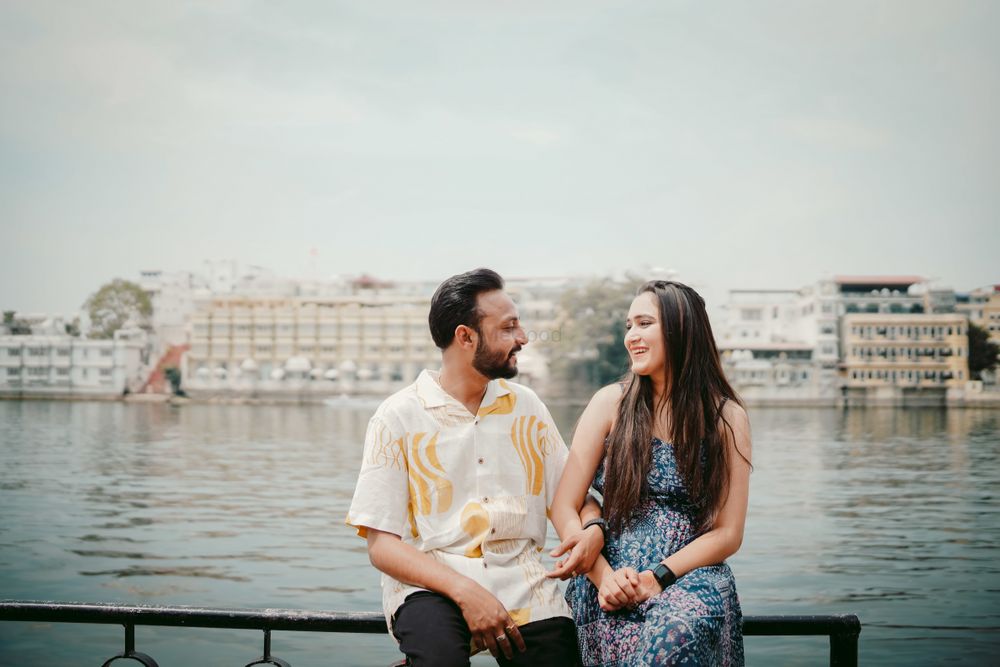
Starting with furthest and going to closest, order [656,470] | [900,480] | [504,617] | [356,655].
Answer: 1. [900,480]
2. [356,655]
3. [656,470]
4. [504,617]

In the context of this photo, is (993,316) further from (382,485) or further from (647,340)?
(382,485)

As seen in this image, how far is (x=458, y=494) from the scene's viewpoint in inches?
63.0

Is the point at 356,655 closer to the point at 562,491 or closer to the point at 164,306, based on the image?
the point at 562,491

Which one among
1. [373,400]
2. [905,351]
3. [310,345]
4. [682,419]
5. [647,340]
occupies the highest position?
[647,340]

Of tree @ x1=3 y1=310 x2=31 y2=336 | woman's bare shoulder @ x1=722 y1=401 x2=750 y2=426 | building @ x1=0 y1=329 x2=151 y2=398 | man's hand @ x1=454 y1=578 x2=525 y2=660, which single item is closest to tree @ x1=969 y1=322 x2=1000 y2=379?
building @ x1=0 y1=329 x2=151 y2=398

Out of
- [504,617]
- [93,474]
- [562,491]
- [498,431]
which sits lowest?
[93,474]

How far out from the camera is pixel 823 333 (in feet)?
141

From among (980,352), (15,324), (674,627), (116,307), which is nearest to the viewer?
(674,627)

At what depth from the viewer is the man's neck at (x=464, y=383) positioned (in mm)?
1661

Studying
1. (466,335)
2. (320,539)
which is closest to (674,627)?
(466,335)

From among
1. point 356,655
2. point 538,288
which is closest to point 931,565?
point 356,655

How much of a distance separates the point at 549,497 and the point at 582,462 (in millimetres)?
101

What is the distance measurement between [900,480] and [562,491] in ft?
64.5

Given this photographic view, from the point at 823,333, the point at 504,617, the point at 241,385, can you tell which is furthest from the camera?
the point at 241,385
